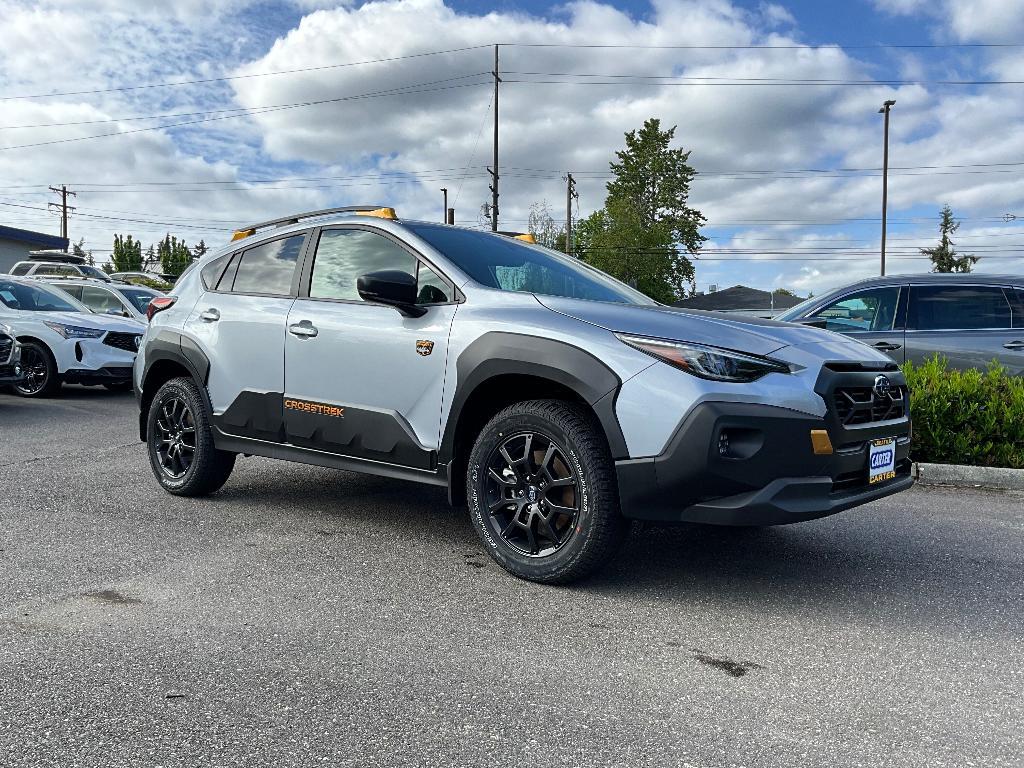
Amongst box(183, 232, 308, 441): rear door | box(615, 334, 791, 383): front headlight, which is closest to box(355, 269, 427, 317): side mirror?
box(183, 232, 308, 441): rear door

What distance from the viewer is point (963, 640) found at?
342cm

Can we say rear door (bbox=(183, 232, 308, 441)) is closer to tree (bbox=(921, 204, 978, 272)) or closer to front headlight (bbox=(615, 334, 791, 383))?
front headlight (bbox=(615, 334, 791, 383))

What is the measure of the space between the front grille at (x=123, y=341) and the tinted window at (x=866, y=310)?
354 inches

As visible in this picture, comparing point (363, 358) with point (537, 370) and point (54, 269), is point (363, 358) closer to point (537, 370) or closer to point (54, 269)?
point (537, 370)

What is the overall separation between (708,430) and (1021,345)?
5.79m

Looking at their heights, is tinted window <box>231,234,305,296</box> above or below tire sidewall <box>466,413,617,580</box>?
above

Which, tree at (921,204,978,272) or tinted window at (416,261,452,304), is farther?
tree at (921,204,978,272)

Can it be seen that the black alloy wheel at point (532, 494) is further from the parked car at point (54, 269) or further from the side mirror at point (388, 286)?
the parked car at point (54, 269)

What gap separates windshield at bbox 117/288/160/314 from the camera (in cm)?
1517

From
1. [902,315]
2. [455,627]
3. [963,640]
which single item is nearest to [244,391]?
[455,627]

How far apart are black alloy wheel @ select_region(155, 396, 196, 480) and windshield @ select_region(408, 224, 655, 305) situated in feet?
6.85

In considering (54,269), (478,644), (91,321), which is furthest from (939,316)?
(54,269)

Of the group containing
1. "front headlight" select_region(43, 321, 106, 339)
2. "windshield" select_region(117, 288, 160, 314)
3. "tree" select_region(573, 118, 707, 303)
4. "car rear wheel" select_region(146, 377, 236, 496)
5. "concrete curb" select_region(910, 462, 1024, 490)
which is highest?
"tree" select_region(573, 118, 707, 303)

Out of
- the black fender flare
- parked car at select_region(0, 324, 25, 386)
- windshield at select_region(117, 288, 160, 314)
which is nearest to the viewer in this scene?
the black fender flare
